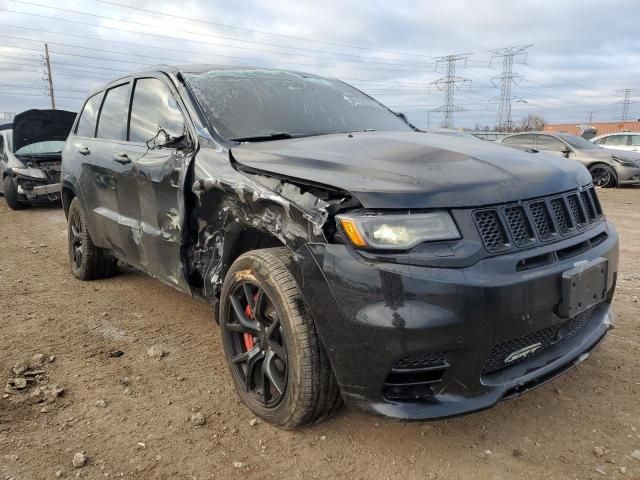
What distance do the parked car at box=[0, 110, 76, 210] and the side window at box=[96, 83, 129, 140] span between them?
20.8ft

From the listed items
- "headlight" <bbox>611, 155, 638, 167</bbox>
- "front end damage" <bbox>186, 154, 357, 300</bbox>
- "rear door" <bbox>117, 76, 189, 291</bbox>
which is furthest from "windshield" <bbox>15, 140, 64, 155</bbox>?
"headlight" <bbox>611, 155, 638, 167</bbox>

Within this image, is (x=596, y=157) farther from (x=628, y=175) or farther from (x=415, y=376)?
(x=415, y=376)

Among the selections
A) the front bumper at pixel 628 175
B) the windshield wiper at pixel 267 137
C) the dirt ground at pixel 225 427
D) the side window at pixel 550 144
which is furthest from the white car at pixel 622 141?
the windshield wiper at pixel 267 137

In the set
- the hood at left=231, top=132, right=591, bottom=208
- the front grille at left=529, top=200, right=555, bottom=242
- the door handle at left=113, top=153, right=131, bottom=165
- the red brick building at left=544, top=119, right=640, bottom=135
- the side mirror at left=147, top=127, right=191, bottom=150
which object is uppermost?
the side mirror at left=147, top=127, right=191, bottom=150

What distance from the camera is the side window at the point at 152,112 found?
310cm

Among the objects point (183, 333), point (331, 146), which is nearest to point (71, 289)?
point (183, 333)

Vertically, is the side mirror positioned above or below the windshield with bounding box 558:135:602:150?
above

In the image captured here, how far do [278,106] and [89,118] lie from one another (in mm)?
2220

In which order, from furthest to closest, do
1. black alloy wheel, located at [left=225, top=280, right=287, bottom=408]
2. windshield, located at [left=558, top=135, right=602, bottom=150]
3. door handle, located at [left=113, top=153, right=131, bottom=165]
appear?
1. windshield, located at [left=558, top=135, right=602, bottom=150]
2. door handle, located at [left=113, top=153, right=131, bottom=165]
3. black alloy wheel, located at [left=225, top=280, right=287, bottom=408]

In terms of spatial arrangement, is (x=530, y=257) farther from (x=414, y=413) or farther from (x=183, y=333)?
(x=183, y=333)

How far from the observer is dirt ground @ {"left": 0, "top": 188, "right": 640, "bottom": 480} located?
2180 millimetres

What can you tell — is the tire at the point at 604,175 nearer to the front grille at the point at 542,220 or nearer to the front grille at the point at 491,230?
the front grille at the point at 542,220

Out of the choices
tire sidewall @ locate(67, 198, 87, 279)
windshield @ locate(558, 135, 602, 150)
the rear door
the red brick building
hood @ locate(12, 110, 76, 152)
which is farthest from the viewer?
the red brick building

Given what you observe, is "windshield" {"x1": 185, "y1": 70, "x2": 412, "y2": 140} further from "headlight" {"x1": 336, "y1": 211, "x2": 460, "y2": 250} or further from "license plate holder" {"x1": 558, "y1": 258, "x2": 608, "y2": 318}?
"license plate holder" {"x1": 558, "y1": 258, "x2": 608, "y2": 318}
